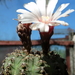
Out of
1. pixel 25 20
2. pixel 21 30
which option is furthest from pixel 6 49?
pixel 25 20

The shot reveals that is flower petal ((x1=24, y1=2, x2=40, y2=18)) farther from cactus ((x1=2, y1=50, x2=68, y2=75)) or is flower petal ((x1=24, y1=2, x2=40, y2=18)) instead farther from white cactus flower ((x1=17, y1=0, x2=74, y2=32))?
cactus ((x1=2, y1=50, x2=68, y2=75))

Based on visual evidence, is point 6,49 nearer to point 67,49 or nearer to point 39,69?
point 67,49

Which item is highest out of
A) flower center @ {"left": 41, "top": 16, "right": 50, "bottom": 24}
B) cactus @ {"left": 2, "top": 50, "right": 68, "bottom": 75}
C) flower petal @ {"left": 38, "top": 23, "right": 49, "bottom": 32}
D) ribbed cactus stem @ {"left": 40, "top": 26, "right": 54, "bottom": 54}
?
flower center @ {"left": 41, "top": 16, "right": 50, "bottom": 24}

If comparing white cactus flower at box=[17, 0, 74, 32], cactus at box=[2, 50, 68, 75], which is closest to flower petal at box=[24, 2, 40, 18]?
white cactus flower at box=[17, 0, 74, 32]

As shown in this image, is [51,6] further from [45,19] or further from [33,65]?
[33,65]

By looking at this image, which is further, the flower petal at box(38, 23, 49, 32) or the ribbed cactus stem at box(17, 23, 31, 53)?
the ribbed cactus stem at box(17, 23, 31, 53)

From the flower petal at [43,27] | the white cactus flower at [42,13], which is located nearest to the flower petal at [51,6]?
the white cactus flower at [42,13]

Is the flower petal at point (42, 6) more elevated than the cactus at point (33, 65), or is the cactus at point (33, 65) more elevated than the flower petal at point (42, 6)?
the flower petal at point (42, 6)

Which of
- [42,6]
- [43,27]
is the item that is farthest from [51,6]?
[43,27]

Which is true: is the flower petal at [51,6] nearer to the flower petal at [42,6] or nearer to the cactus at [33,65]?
the flower petal at [42,6]
